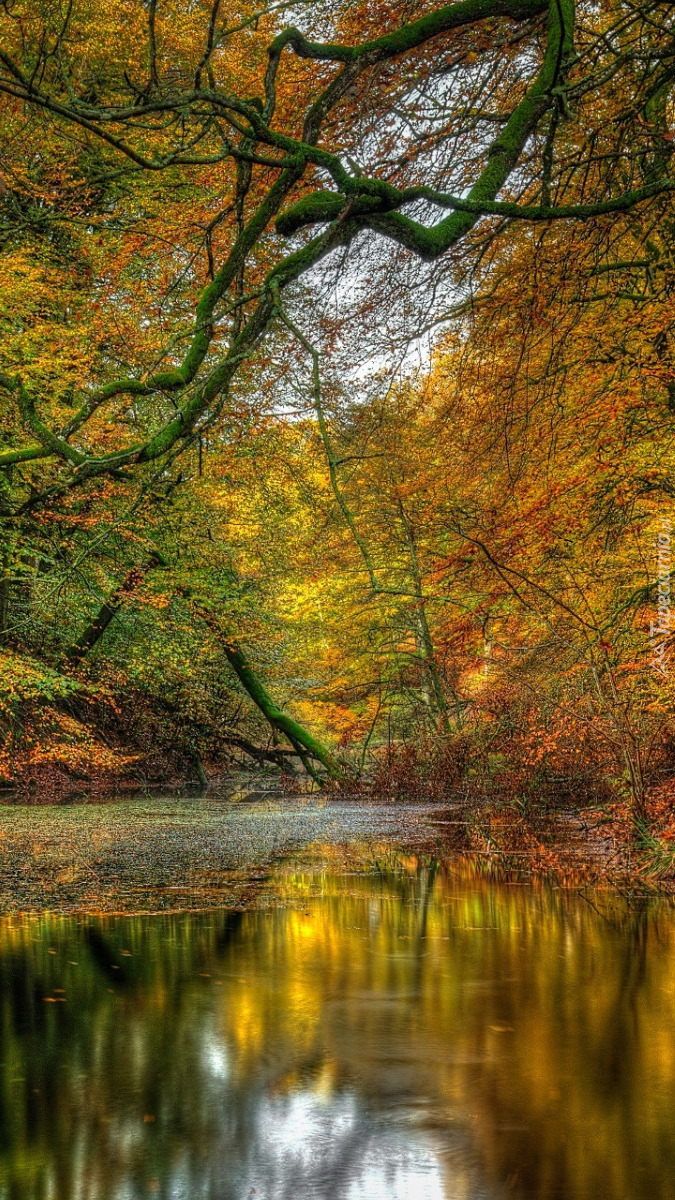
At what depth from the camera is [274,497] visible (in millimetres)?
15789

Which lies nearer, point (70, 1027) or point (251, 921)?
point (70, 1027)

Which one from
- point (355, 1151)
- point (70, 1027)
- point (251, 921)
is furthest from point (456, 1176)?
point (251, 921)

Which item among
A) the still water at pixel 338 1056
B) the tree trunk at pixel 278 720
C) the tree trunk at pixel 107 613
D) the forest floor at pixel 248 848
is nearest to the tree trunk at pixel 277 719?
the tree trunk at pixel 278 720

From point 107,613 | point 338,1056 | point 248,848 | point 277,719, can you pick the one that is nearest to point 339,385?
point 248,848

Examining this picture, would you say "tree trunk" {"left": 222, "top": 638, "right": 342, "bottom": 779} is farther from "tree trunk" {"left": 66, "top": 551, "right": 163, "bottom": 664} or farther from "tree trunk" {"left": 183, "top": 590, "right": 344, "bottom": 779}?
"tree trunk" {"left": 66, "top": 551, "right": 163, "bottom": 664}

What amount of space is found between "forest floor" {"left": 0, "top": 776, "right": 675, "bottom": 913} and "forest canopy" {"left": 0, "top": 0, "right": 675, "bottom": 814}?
67cm

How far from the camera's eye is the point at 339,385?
976 cm

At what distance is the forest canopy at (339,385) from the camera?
6.17 metres

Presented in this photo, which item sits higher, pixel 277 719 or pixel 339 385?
pixel 339 385

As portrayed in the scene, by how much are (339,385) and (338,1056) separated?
23.0 ft

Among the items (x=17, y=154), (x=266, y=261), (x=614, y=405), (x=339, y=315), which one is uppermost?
(x=17, y=154)

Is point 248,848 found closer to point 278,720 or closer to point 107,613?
point 107,613

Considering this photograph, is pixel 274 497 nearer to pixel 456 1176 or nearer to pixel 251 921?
pixel 251 921

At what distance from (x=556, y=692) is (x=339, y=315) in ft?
13.6
